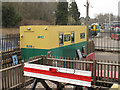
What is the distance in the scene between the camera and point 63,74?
2170 mm

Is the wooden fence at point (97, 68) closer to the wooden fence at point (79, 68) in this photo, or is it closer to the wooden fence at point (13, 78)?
the wooden fence at point (79, 68)

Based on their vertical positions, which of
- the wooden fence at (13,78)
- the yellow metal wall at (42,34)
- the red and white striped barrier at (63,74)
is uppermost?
the yellow metal wall at (42,34)

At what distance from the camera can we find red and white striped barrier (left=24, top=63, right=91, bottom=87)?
204 centimetres

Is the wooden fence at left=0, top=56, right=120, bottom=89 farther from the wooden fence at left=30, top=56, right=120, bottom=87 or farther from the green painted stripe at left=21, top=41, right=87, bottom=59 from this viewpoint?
the green painted stripe at left=21, top=41, right=87, bottom=59

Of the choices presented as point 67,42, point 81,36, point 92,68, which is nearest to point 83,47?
point 81,36

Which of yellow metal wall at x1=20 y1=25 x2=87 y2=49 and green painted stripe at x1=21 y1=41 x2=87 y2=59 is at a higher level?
yellow metal wall at x1=20 y1=25 x2=87 y2=49

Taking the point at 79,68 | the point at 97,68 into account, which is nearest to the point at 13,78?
the point at 79,68

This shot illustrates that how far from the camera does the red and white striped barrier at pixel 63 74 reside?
6.68ft

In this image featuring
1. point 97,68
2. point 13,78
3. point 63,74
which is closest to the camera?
point 63,74

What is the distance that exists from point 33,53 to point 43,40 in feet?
2.54

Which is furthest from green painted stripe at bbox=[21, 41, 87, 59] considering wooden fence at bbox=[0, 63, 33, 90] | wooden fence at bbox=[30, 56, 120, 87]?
wooden fence at bbox=[30, 56, 120, 87]

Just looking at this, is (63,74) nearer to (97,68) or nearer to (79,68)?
(79,68)

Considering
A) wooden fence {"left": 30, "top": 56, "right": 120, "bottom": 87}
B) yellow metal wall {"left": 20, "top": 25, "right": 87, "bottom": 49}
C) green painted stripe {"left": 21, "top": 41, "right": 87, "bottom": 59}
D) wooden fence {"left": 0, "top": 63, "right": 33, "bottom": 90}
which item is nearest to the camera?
wooden fence {"left": 30, "top": 56, "right": 120, "bottom": 87}

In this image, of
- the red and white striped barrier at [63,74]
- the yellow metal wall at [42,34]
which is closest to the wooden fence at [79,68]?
the red and white striped barrier at [63,74]
